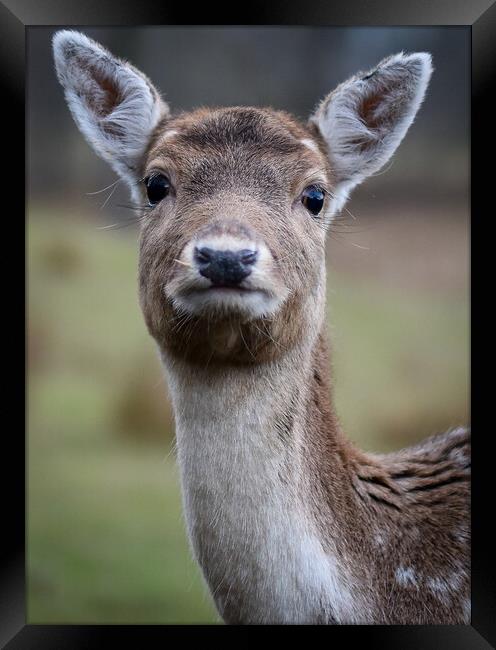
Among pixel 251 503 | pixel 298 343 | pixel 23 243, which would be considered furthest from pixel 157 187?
pixel 251 503

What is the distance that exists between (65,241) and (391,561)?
224 centimetres

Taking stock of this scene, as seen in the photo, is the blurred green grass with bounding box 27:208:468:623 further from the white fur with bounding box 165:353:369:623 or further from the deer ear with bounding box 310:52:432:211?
the deer ear with bounding box 310:52:432:211

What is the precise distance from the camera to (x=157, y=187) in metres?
3.86

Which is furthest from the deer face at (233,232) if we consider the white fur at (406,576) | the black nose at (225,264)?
the white fur at (406,576)

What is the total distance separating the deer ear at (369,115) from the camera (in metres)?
3.96

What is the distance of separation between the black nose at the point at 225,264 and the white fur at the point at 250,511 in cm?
53

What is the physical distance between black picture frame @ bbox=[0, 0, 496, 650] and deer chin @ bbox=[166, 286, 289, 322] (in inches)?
40.2

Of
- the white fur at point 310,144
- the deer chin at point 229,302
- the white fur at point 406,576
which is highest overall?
the white fur at point 310,144

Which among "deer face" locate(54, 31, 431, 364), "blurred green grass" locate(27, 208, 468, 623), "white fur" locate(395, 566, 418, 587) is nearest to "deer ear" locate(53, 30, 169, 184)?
"deer face" locate(54, 31, 431, 364)

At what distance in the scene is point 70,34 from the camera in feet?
12.9

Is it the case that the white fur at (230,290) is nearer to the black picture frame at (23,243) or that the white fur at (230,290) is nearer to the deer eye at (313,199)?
the deer eye at (313,199)
